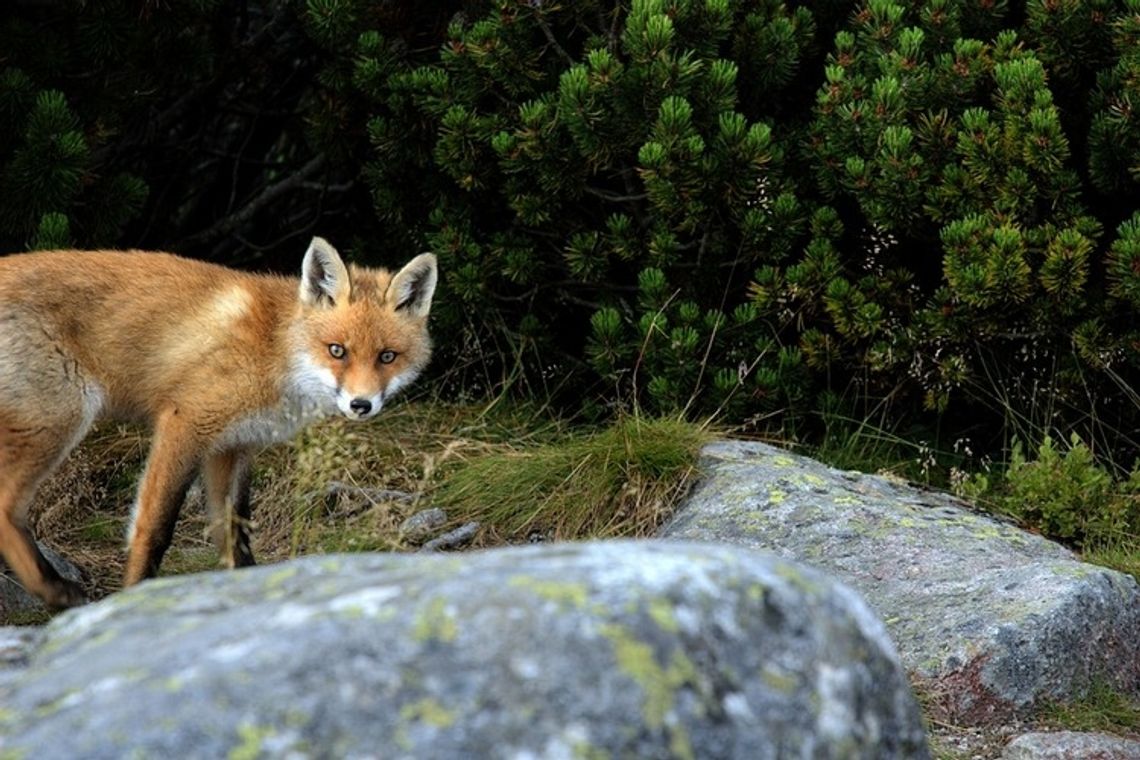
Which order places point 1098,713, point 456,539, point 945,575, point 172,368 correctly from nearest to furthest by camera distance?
point 1098,713, point 945,575, point 172,368, point 456,539

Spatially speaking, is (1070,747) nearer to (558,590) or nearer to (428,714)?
(558,590)

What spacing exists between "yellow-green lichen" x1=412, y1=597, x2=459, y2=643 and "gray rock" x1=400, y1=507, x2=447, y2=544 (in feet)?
11.8

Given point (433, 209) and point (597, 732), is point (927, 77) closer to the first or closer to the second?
point (433, 209)

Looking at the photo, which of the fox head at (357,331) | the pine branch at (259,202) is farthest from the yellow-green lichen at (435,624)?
the pine branch at (259,202)

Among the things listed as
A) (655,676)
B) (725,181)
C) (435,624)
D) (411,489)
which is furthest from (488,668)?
(725,181)

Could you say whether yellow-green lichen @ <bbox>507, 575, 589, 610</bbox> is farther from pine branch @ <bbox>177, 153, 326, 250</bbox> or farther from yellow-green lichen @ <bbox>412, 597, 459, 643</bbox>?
pine branch @ <bbox>177, 153, 326, 250</bbox>

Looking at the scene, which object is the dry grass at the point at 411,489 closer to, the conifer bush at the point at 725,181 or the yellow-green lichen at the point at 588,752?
the conifer bush at the point at 725,181

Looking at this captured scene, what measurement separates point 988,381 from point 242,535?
3484 mm

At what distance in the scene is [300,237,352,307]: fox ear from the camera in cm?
534

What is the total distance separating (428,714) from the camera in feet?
6.17

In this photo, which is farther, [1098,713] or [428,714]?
[1098,713]

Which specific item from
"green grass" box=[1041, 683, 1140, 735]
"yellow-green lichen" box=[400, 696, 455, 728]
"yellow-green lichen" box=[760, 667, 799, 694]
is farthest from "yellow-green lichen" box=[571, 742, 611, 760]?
"green grass" box=[1041, 683, 1140, 735]

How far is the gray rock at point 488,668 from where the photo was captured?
6.10 feet

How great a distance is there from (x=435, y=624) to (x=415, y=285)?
3.65 metres
